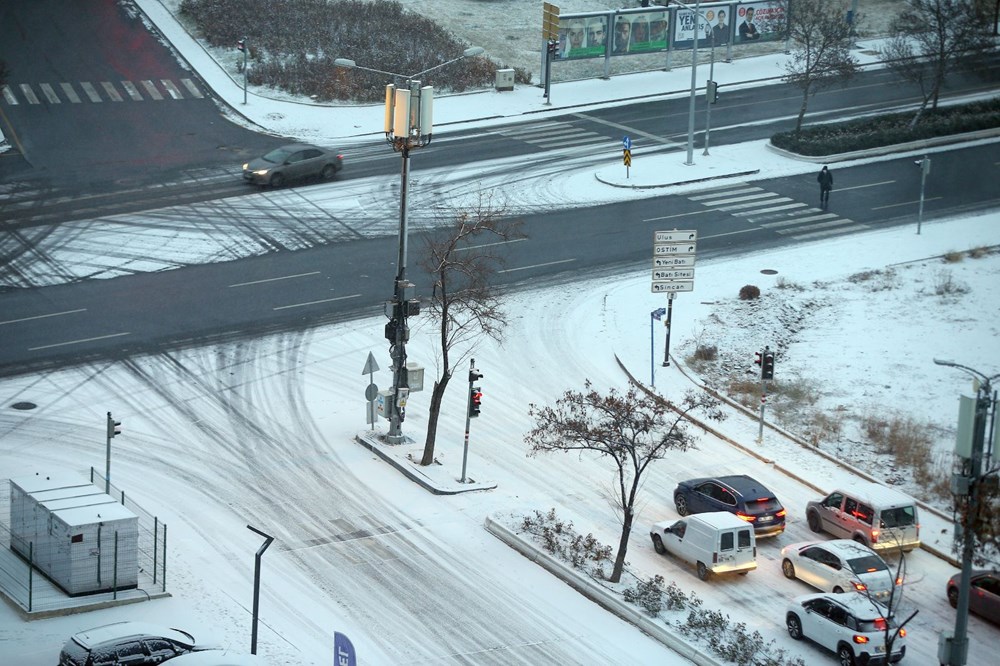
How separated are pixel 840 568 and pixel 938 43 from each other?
45.0 m

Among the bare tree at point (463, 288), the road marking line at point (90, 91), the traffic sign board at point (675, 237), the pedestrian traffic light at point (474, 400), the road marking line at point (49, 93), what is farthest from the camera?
the road marking line at point (90, 91)

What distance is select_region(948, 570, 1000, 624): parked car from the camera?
2966 centimetres

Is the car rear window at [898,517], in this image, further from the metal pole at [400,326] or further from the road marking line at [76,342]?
the road marking line at [76,342]

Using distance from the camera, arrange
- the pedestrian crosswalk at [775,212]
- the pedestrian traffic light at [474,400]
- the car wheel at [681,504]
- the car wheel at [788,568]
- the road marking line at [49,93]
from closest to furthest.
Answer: the car wheel at [788,568]
the car wheel at [681,504]
the pedestrian traffic light at [474,400]
the pedestrian crosswalk at [775,212]
the road marking line at [49,93]

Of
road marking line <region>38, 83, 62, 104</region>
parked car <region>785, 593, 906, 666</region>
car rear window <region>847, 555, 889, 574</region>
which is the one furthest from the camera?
road marking line <region>38, 83, 62, 104</region>

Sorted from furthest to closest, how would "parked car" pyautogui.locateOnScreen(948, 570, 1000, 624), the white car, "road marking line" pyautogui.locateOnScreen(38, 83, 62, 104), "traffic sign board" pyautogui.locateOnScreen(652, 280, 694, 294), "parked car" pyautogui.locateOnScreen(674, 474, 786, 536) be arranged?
"road marking line" pyautogui.locateOnScreen(38, 83, 62, 104) → "traffic sign board" pyautogui.locateOnScreen(652, 280, 694, 294) → "parked car" pyautogui.locateOnScreen(674, 474, 786, 536) → "parked car" pyautogui.locateOnScreen(948, 570, 1000, 624) → the white car

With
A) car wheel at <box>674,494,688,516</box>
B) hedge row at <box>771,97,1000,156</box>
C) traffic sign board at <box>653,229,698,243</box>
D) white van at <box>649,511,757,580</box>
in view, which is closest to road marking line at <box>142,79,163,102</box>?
hedge row at <box>771,97,1000,156</box>

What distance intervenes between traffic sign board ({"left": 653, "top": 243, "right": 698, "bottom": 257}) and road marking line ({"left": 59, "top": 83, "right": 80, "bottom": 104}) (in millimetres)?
33640

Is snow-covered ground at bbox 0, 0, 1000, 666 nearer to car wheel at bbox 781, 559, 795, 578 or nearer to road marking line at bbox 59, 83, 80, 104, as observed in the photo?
car wheel at bbox 781, 559, 795, 578

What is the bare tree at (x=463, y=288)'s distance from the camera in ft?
117

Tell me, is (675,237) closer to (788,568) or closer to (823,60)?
(788,568)

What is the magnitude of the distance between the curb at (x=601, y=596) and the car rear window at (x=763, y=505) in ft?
16.8

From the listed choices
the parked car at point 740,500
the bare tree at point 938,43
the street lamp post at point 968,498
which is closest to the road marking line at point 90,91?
the bare tree at point 938,43

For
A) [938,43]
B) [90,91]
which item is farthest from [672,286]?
[90,91]
